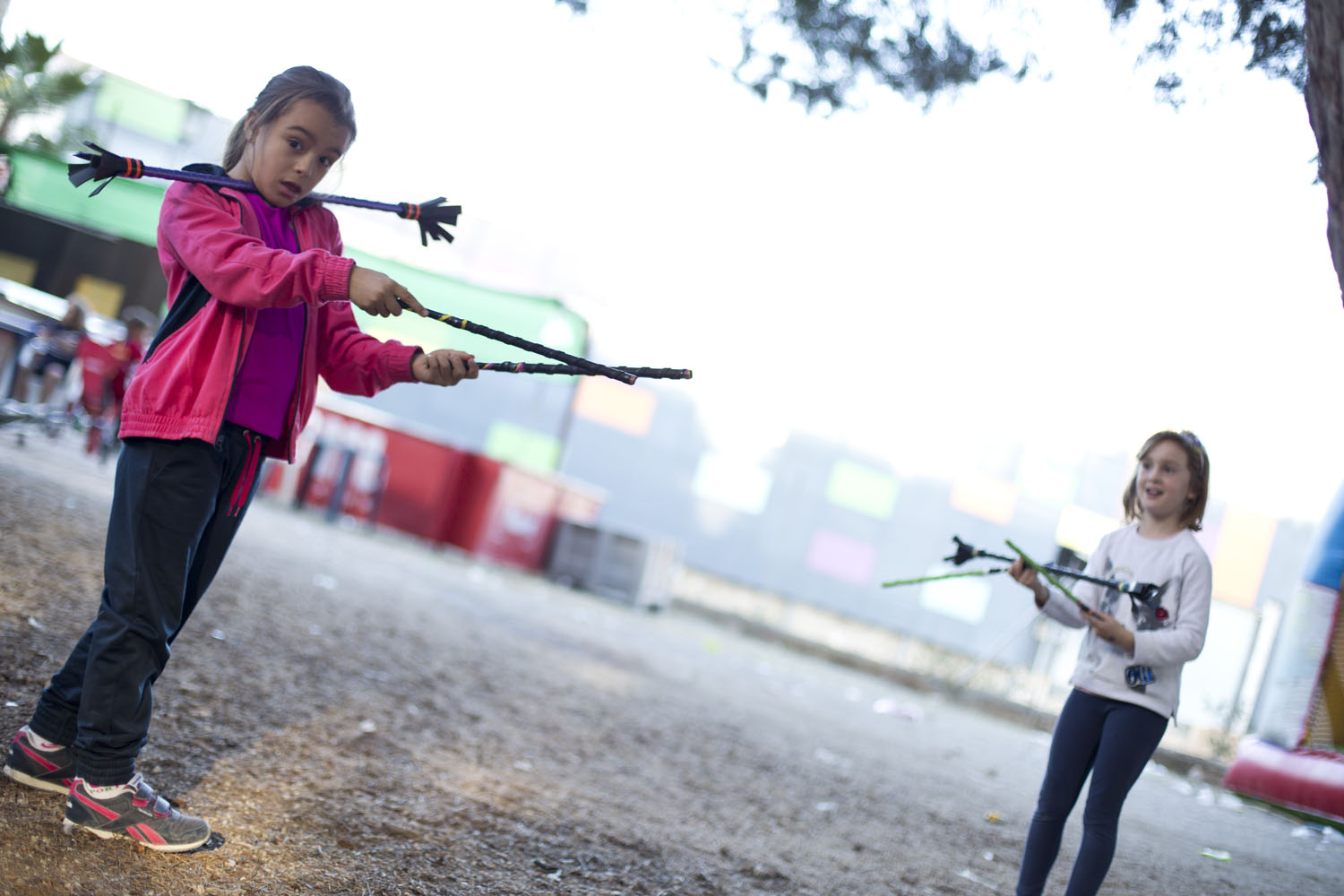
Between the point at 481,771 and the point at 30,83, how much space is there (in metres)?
7.64

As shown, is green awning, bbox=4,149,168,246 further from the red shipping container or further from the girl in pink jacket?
the girl in pink jacket

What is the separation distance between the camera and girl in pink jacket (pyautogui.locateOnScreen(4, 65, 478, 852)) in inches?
85.7

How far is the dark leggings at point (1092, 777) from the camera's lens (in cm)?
293

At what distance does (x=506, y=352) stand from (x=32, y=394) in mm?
4663

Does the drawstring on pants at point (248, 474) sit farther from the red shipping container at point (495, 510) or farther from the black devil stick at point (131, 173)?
the red shipping container at point (495, 510)

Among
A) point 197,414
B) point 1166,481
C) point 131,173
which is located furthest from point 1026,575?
point 131,173

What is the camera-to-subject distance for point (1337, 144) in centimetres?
260

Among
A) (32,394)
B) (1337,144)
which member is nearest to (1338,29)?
(1337,144)

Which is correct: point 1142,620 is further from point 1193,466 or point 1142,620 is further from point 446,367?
point 446,367

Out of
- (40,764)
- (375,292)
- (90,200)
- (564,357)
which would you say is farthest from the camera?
(90,200)

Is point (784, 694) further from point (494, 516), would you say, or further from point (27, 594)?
point (27, 594)

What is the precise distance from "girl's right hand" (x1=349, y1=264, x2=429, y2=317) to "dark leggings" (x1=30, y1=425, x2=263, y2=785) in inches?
18.1

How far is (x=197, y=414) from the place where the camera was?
7.20ft

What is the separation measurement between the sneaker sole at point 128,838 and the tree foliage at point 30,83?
22.6 ft
